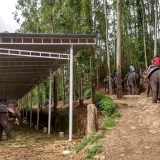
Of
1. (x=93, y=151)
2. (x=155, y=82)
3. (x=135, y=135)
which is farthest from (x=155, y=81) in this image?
(x=93, y=151)

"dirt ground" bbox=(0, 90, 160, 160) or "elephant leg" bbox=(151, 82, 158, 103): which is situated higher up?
"elephant leg" bbox=(151, 82, 158, 103)

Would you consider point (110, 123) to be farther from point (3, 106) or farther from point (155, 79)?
point (3, 106)

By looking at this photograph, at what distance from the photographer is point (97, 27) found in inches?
759

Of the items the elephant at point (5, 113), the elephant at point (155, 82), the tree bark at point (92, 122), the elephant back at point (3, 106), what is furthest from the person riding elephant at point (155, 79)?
the elephant back at point (3, 106)

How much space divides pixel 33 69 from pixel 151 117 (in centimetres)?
780

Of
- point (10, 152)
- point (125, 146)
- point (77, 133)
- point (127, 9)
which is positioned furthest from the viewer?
point (127, 9)

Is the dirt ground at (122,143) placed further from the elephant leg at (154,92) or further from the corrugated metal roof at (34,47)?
the corrugated metal roof at (34,47)

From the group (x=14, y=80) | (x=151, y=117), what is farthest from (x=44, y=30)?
(x=151, y=117)

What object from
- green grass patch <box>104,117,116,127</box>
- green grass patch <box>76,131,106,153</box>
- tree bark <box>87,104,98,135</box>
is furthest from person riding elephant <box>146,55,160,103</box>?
green grass patch <box>76,131,106,153</box>

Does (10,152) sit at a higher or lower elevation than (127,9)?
lower

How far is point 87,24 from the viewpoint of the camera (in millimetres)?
16469

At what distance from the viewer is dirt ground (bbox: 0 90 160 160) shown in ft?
27.2

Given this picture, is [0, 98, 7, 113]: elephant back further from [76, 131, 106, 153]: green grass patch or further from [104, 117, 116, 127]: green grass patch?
[76, 131, 106, 153]: green grass patch

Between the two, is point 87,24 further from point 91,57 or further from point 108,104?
point 108,104
